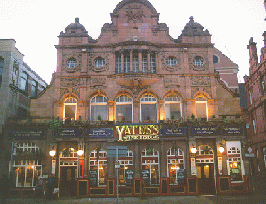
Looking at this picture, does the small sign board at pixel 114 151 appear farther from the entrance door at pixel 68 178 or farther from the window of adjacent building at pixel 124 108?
the entrance door at pixel 68 178

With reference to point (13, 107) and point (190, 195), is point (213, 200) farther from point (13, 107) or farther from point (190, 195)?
point (13, 107)

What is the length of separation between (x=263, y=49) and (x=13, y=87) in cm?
2791

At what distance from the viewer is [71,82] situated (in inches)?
981

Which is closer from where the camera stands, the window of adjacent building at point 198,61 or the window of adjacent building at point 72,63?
the window of adjacent building at point 72,63

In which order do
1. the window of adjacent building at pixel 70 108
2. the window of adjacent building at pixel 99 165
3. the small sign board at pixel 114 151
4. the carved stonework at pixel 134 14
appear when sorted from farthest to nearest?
the carved stonework at pixel 134 14, the window of adjacent building at pixel 70 108, the window of adjacent building at pixel 99 165, the small sign board at pixel 114 151

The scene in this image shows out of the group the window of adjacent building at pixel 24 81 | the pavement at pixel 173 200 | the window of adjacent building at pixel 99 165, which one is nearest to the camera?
the pavement at pixel 173 200

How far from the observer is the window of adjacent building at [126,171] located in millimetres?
22516

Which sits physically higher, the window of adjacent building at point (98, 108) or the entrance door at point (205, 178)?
the window of adjacent building at point (98, 108)

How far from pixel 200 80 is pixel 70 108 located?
12.3 meters

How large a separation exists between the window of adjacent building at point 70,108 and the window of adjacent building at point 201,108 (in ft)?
37.0

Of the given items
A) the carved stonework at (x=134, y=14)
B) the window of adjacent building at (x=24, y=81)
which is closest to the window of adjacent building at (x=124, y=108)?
the carved stonework at (x=134, y=14)

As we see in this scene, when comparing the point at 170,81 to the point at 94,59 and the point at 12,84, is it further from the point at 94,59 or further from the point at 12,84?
the point at 12,84

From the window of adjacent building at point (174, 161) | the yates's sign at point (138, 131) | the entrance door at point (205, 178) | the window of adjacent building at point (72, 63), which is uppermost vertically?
the window of adjacent building at point (72, 63)

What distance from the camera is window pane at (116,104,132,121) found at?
79.6 feet
